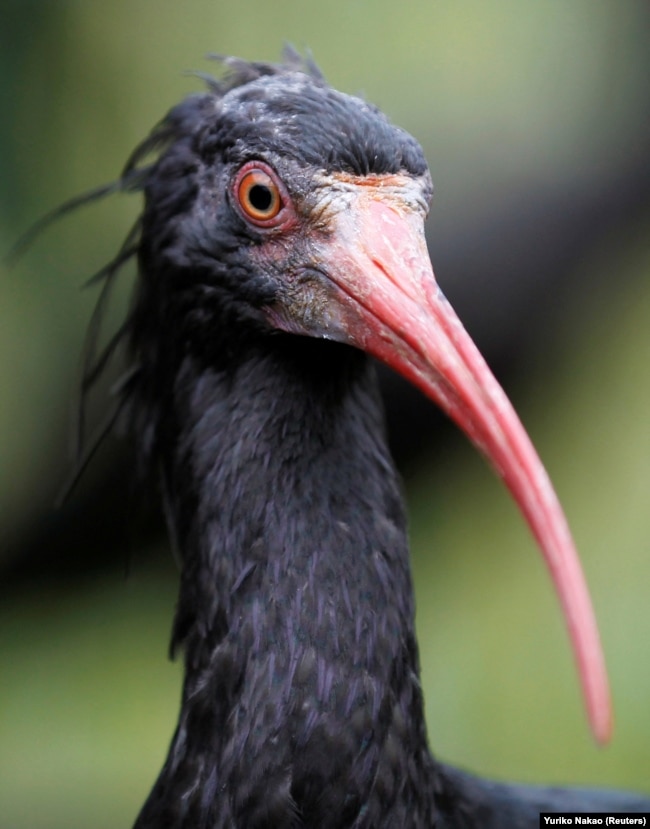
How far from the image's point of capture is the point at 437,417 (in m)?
4.74

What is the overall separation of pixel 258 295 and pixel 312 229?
0.18 m

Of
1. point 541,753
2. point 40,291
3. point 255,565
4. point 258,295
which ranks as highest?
point 258,295

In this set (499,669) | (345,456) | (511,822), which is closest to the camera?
(345,456)

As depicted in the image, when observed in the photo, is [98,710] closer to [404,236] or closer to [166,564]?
[166,564]

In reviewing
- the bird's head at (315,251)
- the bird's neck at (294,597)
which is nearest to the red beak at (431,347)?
the bird's head at (315,251)

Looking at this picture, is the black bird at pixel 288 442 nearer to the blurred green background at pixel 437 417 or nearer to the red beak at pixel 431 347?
the red beak at pixel 431 347

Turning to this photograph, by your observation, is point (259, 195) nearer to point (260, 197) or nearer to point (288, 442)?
point (260, 197)

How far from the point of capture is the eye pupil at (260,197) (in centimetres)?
226

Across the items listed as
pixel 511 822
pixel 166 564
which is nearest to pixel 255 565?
pixel 511 822

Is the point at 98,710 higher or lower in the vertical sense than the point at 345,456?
lower

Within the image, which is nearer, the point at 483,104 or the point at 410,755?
the point at 410,755

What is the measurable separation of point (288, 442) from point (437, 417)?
7.89 feet

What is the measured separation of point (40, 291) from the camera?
18.4 ft

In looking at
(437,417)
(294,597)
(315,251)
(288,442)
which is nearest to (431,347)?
(315,251)
